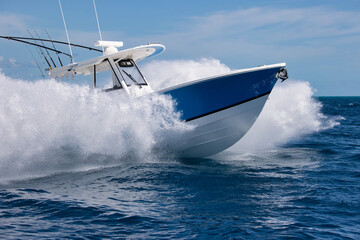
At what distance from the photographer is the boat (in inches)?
336

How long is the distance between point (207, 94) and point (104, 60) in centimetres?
292

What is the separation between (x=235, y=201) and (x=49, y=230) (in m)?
2.80

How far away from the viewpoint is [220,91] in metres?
8.60

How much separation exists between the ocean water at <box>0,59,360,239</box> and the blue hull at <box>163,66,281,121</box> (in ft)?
1.28

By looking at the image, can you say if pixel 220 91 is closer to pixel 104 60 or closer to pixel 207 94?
pixel 207 94

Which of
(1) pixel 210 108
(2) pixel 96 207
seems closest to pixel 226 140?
(1) pixel 210 108

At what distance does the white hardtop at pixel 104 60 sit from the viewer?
9.32 m

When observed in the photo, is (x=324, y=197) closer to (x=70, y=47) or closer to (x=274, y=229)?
(x=274, y=229)

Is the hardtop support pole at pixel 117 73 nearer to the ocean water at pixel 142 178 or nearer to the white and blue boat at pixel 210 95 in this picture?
the white and blue boat at pixel 210 95

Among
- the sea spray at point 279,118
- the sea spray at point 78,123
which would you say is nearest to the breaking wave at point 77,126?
the sea spray at point 78,123

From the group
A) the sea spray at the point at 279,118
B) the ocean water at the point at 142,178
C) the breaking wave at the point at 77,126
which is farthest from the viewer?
the sea spray at the point at 279,118

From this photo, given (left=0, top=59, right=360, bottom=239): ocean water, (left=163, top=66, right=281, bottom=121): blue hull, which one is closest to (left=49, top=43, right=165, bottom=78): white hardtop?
(left=0, top=59, right=360, bottom=239): ocean water

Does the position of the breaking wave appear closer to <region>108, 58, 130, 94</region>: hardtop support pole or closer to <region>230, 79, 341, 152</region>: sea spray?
<region>108, 58, 130, 94</region>: hardtop support pole

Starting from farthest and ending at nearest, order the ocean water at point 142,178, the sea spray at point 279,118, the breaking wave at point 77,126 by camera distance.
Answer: the sea spray at point 279,118 → the breaking wave at point 77,126 → the ocean water at point 142,178
